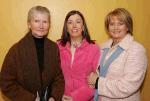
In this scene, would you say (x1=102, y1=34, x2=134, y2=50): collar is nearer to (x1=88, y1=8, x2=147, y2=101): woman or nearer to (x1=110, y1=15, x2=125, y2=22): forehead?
(x1=88, y1=8, x2=147, y2=101): woman

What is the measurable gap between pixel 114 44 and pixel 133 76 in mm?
393

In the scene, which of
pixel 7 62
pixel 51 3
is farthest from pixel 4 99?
pixel 51 3

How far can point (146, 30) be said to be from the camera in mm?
2732

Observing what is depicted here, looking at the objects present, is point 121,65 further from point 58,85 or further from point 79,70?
point 58,85

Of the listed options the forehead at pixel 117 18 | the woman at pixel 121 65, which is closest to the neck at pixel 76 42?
the woman at pixel 121 65

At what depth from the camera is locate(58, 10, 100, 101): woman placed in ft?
7.74

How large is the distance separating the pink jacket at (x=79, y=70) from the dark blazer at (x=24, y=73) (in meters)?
0.15

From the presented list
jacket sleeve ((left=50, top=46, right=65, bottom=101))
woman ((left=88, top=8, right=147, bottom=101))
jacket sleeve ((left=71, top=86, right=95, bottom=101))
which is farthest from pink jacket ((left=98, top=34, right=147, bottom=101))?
jacket sleeve ((left=50, top=46, right=65, bottom=101))

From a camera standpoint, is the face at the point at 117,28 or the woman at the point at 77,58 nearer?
the face at the point at 117,28

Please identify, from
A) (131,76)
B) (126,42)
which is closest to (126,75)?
(131,76)

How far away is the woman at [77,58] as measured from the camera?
7.74ft

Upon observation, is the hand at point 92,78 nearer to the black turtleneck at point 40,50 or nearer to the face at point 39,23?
the black turtleneck at point 40,50

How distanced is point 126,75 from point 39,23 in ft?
2.67

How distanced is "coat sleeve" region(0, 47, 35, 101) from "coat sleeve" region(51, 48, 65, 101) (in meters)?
0.20
